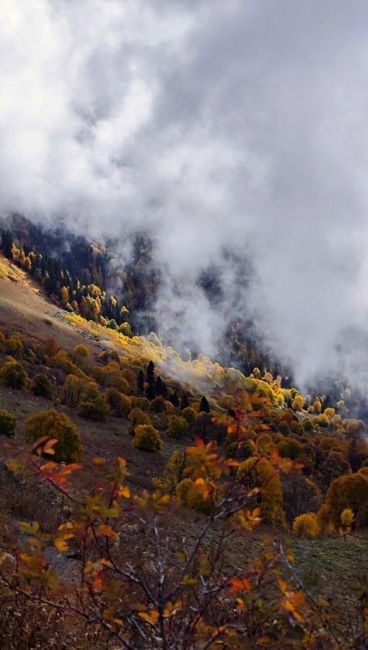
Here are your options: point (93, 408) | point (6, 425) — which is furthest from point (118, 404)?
point (6, 425)

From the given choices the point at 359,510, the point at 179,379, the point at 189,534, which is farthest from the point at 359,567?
the point at 179,379

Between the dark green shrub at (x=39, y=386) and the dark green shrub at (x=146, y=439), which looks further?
the dark green shrub at (x=39, y=386)

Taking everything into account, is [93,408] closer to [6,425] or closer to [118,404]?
[118,404]

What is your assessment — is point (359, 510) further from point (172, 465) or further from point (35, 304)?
point (35, 304)

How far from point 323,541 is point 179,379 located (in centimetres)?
12067

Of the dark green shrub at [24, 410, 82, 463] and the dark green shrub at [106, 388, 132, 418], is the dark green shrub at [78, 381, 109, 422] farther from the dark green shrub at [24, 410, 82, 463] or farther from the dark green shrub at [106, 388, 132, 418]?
the dark green shrub at [24, 410, 82, 463]

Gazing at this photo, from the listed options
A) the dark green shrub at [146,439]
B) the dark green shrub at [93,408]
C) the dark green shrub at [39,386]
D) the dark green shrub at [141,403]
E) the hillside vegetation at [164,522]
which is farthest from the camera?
the dark green shrub at [141,403]

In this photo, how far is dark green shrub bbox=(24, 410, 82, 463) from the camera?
28.7 meters

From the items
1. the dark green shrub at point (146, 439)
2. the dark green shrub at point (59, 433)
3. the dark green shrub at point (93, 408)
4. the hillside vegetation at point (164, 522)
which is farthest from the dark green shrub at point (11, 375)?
the dark green shrub at point (59, 433)

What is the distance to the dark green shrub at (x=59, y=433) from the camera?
28.7 metres

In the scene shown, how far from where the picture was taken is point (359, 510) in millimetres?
29719

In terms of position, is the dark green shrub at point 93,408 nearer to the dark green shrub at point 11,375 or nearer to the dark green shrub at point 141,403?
the dark green shrub at point 11,375

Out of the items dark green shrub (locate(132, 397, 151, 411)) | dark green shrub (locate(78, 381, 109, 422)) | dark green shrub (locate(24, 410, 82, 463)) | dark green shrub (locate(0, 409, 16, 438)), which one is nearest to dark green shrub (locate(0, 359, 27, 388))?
dark green shrub (locate(78, 381, 109, 422))

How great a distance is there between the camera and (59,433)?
96.2 ft
